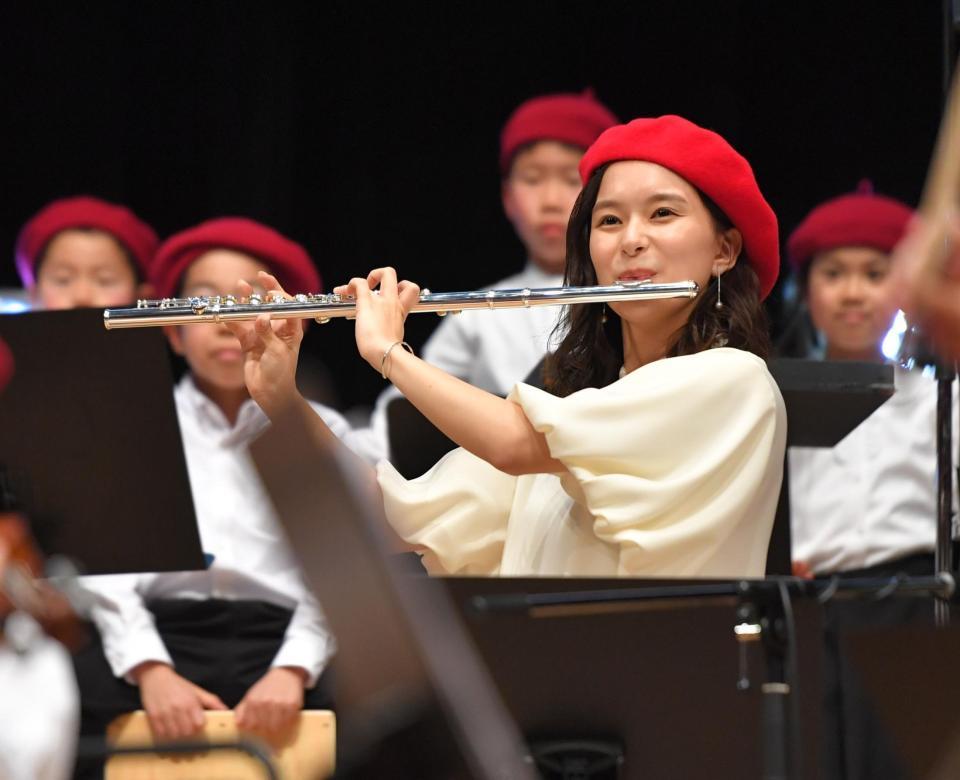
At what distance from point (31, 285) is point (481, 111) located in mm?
1617

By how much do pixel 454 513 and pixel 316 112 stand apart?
2.70 m

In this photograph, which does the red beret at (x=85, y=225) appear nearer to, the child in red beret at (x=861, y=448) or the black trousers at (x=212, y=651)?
the black trousers at (x=212, y=651)

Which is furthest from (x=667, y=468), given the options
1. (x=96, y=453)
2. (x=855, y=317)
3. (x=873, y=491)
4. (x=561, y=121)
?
(x=561, y=121)

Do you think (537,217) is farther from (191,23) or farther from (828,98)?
(191,23)

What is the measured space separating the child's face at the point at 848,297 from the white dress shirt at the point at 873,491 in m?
0.19

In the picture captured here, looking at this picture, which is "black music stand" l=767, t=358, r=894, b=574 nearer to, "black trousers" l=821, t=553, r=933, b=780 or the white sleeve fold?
"black trousers" l=821, t=553, r=933, b=780

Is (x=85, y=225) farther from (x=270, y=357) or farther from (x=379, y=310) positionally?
(x=379, y=310)

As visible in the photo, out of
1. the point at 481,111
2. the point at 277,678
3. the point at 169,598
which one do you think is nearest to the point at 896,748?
the point at 277,678

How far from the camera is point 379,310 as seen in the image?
9.23ft

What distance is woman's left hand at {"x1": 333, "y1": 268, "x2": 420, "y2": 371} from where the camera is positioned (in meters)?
2.74

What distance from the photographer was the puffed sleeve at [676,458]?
103 inches

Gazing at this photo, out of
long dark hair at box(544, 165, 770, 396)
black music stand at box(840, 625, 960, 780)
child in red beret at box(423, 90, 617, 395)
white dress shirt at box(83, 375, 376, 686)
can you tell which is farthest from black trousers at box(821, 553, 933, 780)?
child in red beret at box(423, 90, 617, 395)

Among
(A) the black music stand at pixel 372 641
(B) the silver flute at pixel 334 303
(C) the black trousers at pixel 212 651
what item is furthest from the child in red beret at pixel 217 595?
(A) the black music stand at pixel 372 641

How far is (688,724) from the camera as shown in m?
2.37
